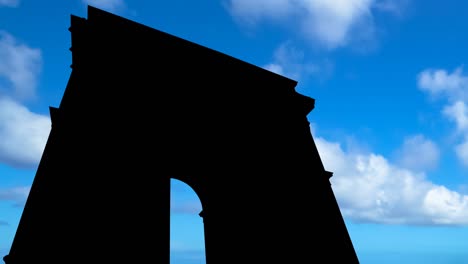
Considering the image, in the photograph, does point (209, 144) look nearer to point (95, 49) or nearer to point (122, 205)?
point (122, 205)

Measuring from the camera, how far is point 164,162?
7.32m

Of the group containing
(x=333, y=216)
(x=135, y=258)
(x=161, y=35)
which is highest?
(x=161, y=35)

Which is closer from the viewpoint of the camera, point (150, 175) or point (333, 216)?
point (150, 175)

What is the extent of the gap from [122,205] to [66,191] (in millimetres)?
1053

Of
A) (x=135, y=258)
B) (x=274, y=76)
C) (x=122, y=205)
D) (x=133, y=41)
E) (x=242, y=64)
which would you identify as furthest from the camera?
(x=274, y=76)

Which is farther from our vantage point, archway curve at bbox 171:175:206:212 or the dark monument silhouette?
archway curve at bbox 171:175:206:212

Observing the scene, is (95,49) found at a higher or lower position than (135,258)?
higher

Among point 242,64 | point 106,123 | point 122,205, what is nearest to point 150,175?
point 122,205

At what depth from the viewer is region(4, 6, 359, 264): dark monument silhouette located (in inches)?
240

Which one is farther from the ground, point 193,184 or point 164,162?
point 164,162

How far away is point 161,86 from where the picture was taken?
26.6 feet

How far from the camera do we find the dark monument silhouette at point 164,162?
20.0 ft

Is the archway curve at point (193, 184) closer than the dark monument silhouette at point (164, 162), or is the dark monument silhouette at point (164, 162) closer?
the dark monument silhouette at point (164, 162)

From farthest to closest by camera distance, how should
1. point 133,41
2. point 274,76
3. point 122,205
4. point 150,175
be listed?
1. point 274,76
2. point 133,41
3. point 150,175
4. point 122,205
